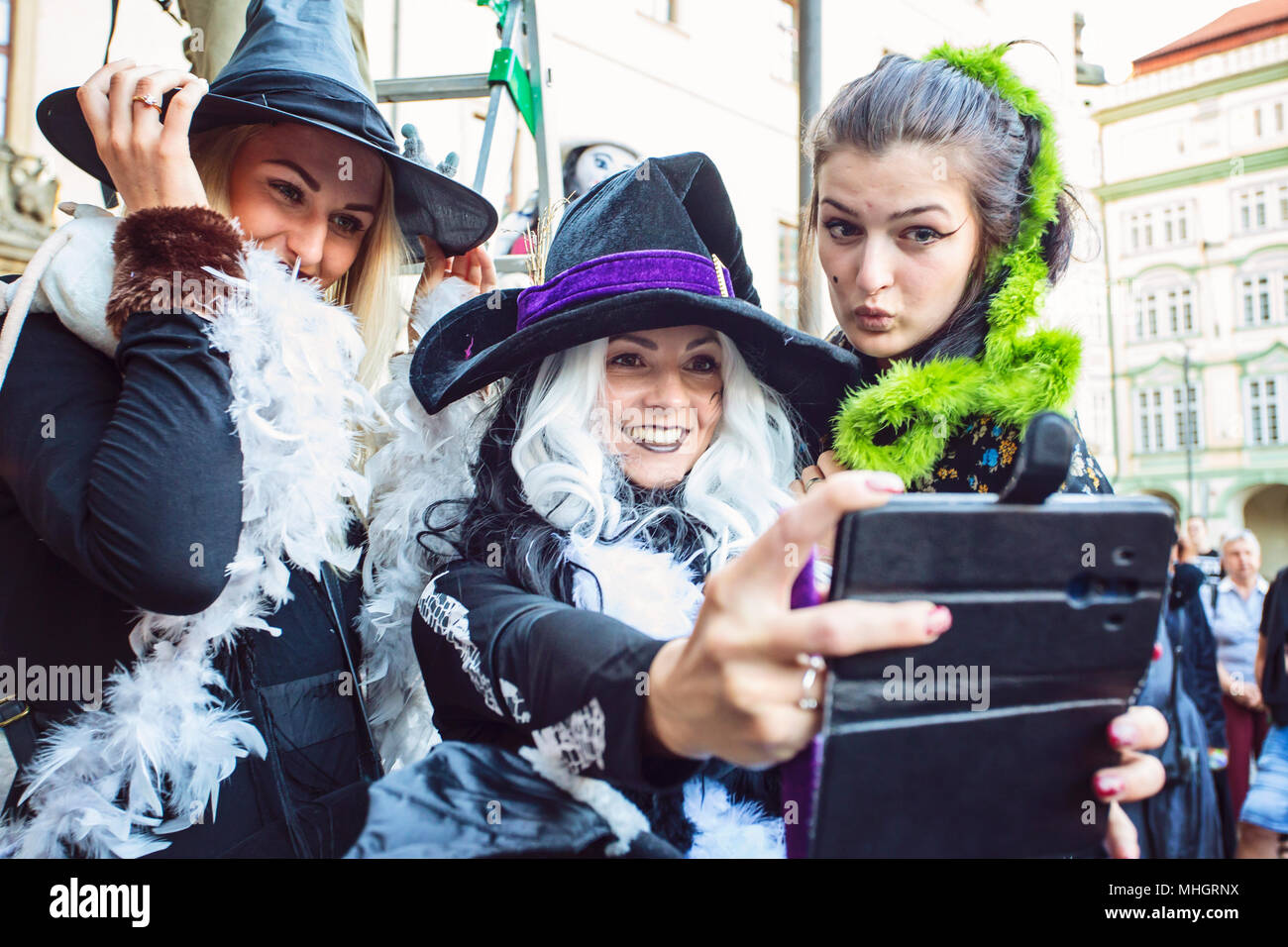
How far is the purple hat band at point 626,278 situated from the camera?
1271 mm

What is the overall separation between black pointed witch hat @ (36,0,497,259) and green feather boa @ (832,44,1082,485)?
85 centimetres

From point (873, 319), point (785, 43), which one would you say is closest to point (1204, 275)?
point (785, 43)

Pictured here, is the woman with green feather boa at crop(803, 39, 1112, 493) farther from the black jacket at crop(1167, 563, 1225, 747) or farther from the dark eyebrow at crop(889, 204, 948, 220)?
the black jacket at crop(1167, 563, 1225, 747)

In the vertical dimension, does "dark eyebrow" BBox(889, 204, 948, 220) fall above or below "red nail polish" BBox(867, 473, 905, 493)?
above

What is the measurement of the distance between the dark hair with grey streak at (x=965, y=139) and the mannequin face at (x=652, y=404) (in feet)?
1.26

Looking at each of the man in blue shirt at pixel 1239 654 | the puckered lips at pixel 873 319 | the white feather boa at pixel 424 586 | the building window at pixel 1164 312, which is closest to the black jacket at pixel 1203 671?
the man in blue shirt at pixel 1239 654

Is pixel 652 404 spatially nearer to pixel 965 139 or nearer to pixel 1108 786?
pixel 965 139

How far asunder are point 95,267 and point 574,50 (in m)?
7.29

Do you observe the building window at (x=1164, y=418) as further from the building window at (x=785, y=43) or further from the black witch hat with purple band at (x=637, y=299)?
the black witch hat with purple band at (x=637, y=299)

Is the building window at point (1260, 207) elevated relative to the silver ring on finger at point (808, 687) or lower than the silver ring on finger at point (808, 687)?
elevated

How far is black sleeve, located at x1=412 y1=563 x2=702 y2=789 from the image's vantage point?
808mm

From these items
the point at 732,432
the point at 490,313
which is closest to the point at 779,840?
the point at 732,432

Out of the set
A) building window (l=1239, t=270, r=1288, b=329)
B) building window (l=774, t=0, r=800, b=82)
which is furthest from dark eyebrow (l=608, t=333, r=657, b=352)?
building window (l=1239, t=270, r=1288, b=329)
